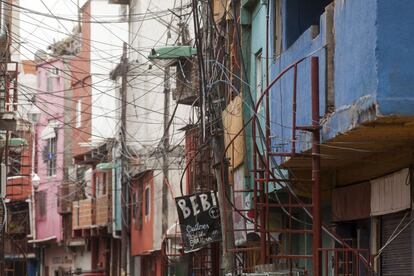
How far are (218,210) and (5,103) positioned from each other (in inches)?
511

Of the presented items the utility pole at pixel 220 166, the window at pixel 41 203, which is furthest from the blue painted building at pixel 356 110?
the window at pixel 41 203

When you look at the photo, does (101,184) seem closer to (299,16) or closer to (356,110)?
(299,16)

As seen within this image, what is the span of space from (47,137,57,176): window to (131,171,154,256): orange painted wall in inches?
748

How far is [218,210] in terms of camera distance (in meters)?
24.3

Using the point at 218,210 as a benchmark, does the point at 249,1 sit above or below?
above

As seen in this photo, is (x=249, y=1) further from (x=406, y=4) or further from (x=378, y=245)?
(x=406, y=4)

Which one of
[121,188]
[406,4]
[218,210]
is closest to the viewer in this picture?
[406,4]

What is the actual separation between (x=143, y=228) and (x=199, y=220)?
76.9 ft

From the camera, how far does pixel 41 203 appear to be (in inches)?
2840

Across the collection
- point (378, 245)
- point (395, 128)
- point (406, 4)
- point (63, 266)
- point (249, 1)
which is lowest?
point (63, 266)

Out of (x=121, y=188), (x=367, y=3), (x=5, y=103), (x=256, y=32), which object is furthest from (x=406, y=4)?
(x=121, y=188)

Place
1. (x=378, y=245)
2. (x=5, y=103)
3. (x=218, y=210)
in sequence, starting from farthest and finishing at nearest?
(x=5, y=103) → (x=218, y=210) → (x=378, y=245)

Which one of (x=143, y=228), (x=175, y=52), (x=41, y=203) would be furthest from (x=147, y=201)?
(x=41, y=203)

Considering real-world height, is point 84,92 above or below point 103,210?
above
